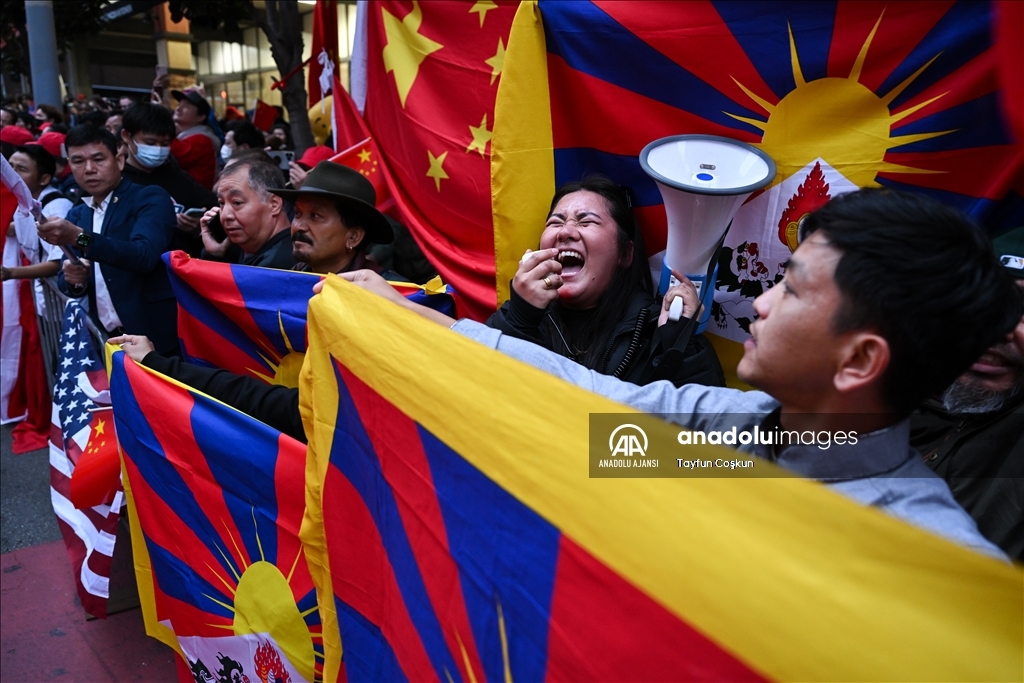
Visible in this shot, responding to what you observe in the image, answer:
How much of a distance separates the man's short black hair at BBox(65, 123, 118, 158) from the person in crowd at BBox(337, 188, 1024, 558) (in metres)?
3.79

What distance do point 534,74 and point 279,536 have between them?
1711mm

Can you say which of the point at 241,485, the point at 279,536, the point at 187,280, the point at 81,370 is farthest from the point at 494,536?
the point at 81,370

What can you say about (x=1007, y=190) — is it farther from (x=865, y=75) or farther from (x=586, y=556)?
(x=586, y=556)

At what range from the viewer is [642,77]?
98.3 inches

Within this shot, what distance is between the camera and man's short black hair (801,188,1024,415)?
1120mm

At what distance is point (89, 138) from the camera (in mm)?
3918

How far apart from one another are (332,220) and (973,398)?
7.57ft

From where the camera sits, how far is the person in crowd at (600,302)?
208 centimetres

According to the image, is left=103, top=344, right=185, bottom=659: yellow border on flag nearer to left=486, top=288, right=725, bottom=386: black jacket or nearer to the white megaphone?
left=486, top=288, right=725, bottom=386: black jacket

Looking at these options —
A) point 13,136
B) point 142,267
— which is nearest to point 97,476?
point 142,267

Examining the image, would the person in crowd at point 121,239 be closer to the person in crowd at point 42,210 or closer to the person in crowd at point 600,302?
the person in crowd at point 42,210

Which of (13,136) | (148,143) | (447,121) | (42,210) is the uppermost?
(447,121)

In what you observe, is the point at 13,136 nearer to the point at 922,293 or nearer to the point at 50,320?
the point at 50,320

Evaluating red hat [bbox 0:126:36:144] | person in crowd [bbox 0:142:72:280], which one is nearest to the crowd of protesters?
person in crowd [bbox 0:142:72:280]
